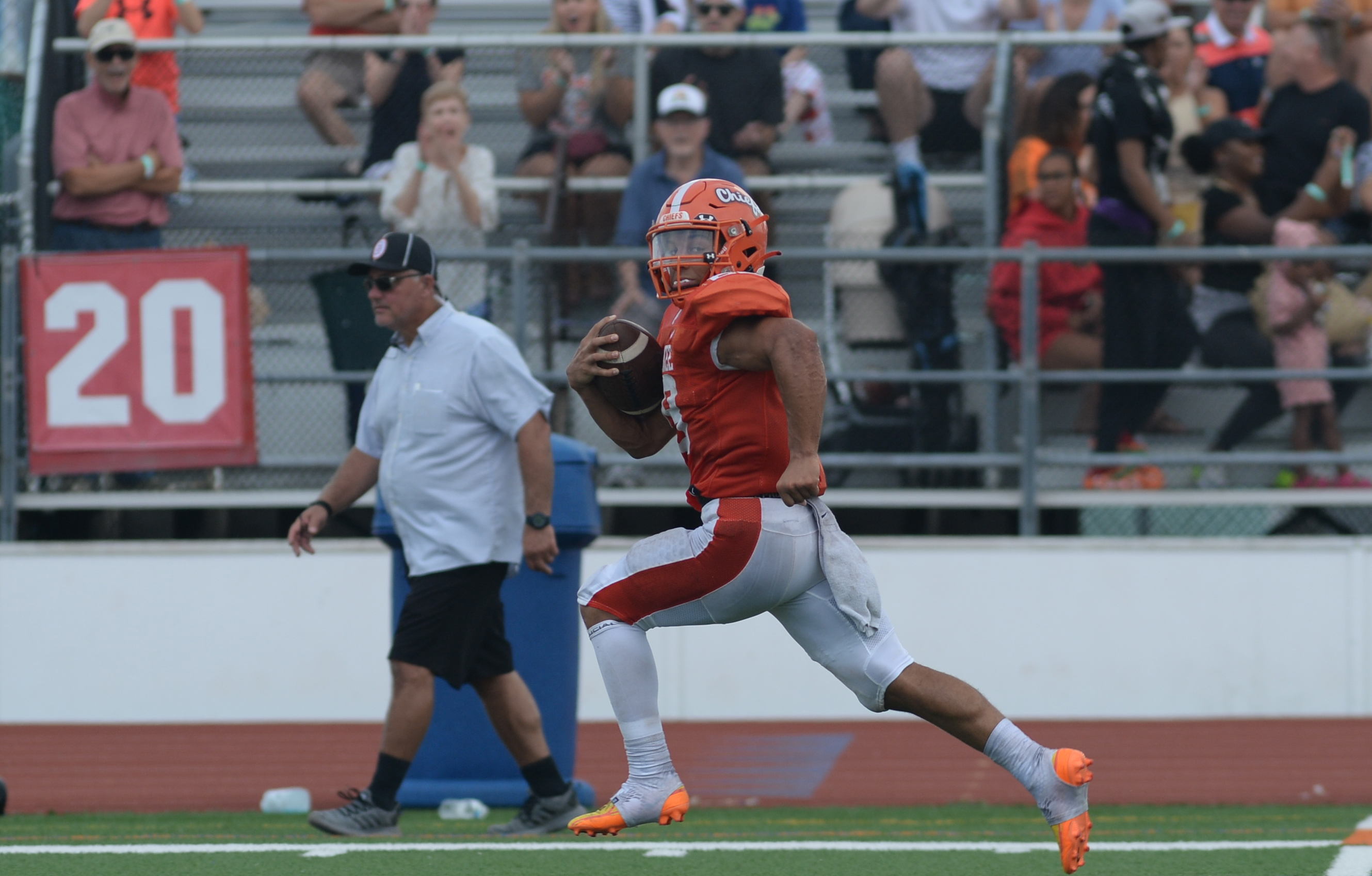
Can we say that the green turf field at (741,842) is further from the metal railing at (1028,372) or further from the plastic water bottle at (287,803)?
the metal railing at (1028,372)

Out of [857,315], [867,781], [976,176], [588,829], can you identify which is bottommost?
[867,781]

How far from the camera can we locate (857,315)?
912 cm

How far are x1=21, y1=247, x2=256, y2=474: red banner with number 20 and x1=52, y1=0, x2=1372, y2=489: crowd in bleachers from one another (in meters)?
0.56

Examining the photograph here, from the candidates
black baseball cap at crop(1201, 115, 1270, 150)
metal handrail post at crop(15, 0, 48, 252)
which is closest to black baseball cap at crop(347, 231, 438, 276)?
metal handrail post at crop(15, 0, 48, 252)

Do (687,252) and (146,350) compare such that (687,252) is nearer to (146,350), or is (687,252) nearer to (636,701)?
(636,701)

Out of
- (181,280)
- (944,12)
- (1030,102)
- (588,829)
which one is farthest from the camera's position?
(944,12)

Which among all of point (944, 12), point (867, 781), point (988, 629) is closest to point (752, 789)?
point (867, 781)

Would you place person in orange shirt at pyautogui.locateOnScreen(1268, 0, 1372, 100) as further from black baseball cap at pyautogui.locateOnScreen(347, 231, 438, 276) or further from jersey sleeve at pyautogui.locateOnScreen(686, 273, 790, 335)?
jersey sleeve at pyautogui.locateOnScreen(686, 273, 790, 335)

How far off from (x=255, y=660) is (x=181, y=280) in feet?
6.71

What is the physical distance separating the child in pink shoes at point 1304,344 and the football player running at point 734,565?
502cm

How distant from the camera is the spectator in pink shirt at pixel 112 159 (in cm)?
952

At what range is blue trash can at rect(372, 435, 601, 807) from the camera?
6.84 metres

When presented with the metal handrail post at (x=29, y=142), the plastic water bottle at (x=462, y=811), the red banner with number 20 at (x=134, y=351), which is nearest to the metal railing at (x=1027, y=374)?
the red banner with number 20 at (x=134, y=351)

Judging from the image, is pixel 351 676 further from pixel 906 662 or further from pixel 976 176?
pixel 906 662
